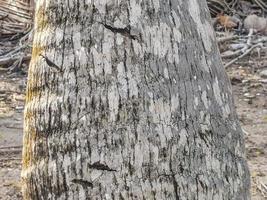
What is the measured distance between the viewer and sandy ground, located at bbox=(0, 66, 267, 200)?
447cm

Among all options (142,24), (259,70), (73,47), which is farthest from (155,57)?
(259,70)

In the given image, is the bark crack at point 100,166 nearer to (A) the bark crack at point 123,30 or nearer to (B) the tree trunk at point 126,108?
(B) the tree trunk at point 126,108

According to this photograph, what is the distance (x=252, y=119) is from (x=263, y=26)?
2607mm

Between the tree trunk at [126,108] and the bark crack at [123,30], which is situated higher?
the bark crack at [123,30]

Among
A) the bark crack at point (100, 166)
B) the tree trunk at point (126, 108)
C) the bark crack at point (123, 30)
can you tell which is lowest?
the bark crack at point (100, 166)

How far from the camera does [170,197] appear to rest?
193 centimetres

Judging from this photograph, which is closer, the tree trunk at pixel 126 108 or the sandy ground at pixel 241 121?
the tree trunk at pixel 126 108

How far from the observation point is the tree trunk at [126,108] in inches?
75.2

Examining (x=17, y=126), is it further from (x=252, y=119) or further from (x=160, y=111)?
(x=160, y=111)

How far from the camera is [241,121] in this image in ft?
18.6

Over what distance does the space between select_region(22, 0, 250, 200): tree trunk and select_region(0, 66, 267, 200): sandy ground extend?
2287 mm

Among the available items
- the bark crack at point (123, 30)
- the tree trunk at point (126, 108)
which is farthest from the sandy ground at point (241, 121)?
the bark crack at point (123, 30)

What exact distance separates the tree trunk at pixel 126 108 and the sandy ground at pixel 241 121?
7.50ft

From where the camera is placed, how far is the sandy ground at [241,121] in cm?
447
